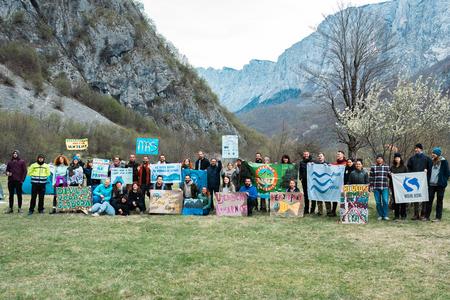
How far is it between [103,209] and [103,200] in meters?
0.44

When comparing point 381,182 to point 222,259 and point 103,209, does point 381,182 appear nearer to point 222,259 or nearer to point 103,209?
point 222,259

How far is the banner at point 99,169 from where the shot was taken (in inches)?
603

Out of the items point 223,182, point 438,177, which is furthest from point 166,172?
point 438,177

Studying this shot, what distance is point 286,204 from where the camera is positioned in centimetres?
1319

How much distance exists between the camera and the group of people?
39.8ft

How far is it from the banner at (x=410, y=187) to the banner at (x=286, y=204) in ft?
9.29

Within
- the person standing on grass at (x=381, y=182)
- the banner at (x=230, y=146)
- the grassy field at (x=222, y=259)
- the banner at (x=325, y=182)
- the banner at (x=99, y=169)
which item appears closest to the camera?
the grassy field at (x=222, y=259)

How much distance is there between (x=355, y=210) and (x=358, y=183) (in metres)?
0.86

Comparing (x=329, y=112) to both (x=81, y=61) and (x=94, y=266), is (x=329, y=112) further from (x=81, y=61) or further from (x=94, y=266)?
(x=81, y=61)

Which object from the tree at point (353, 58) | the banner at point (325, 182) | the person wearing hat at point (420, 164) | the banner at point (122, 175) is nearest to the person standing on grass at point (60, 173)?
the banner at point (122, 175)

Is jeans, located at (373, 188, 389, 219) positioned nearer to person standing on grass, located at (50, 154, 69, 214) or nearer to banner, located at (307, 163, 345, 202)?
banner, located at (307, 163, 345, 202)

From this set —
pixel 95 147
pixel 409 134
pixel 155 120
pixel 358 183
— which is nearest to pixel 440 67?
pixel 155 120

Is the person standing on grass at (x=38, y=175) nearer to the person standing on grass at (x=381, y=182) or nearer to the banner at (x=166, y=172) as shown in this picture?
the banner at (x=166, y=172)

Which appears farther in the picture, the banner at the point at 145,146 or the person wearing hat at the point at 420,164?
the banner at the point at 145,146
